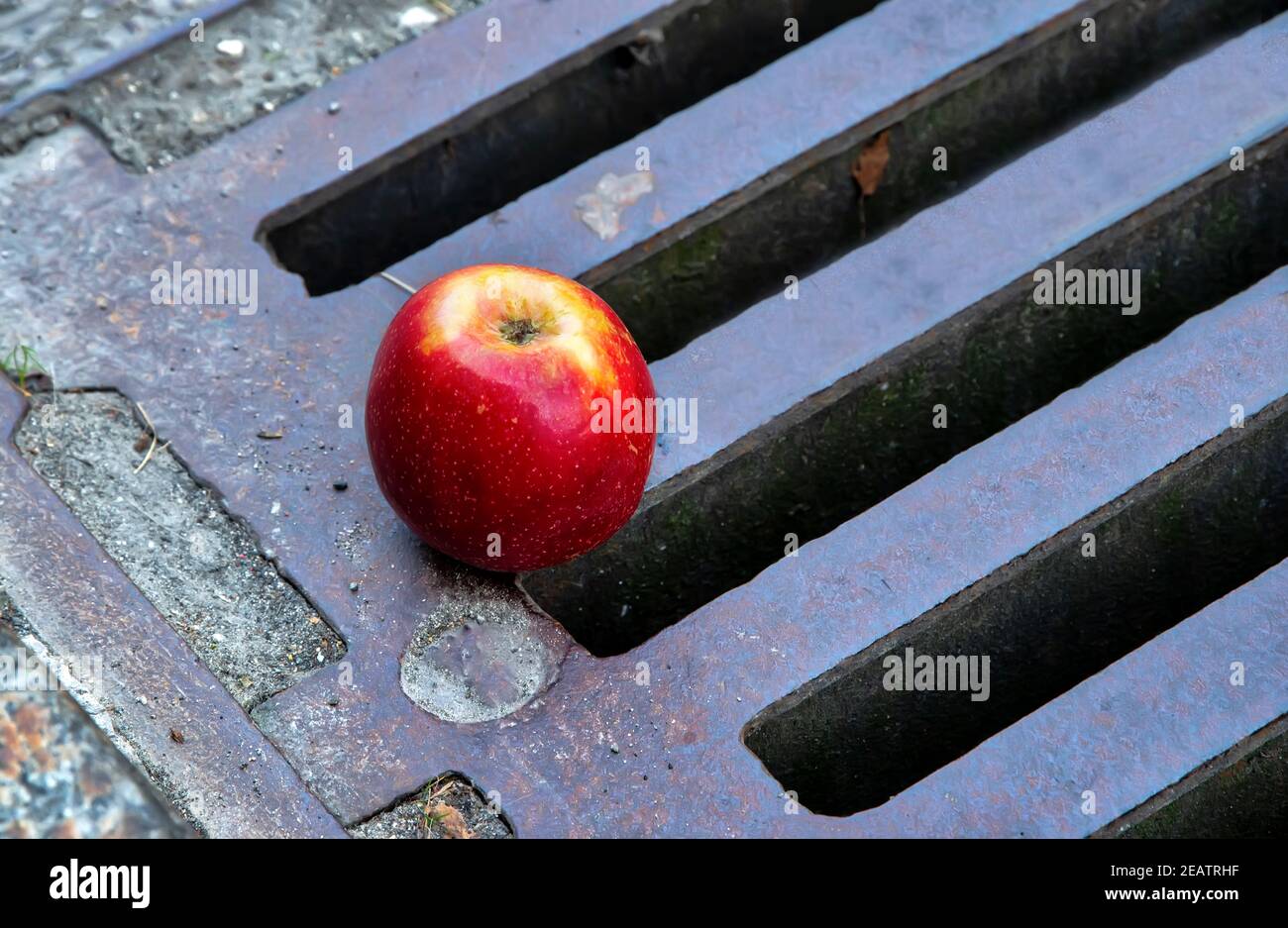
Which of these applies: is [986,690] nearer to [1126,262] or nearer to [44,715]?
[1126,262]

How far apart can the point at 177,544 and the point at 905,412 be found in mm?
1060

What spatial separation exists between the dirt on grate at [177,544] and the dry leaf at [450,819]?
251 millimetres

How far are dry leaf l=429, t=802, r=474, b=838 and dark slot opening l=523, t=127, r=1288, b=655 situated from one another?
0.36m

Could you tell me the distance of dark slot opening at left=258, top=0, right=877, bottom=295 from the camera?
8.14ft

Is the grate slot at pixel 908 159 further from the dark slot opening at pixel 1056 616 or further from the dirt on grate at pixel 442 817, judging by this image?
the dirt on grate at pixel 442 817

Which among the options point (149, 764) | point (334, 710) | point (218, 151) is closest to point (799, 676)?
point (334, 710)

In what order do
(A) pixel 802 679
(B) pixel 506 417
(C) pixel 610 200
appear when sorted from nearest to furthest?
(B) pixel 506 417, (A) pixel 802 679, (C) pixel 610 200

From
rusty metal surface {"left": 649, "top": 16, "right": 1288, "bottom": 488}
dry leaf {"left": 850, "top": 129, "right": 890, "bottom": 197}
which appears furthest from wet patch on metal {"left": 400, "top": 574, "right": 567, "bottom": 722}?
dry leaf {"left": 850, "top": 129, "right": 890, "bottom": 197}

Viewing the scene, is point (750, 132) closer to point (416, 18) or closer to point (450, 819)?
point (416, 18)

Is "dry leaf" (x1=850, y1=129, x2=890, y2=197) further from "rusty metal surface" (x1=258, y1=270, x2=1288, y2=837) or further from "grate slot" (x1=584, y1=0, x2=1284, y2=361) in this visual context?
"rusty metal surface" (x1=258, y1=270, x2=1288, y2=837)

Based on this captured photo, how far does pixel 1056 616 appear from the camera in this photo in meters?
2.24

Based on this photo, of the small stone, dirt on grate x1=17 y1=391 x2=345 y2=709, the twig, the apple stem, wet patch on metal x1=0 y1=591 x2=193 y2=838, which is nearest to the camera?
wet patch on metal x1=0 y1=591 x2=193 y2=838

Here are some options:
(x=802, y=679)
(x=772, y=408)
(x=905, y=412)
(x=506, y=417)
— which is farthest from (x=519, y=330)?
(x=905, y=412)

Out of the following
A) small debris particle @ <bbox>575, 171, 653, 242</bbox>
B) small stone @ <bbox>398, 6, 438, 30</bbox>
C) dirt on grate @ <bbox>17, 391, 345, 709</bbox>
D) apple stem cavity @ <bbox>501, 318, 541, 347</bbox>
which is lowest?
dirt on grate @ <bbox>17, 391, 345, 709</bbox>
